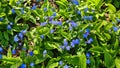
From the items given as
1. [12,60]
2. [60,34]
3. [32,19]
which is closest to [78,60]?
[60,34]

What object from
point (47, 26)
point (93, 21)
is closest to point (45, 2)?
point (47, 26)

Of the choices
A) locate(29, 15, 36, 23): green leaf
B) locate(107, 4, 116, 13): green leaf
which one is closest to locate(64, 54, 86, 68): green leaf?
locate(29, 15, 36, 23): green leaf

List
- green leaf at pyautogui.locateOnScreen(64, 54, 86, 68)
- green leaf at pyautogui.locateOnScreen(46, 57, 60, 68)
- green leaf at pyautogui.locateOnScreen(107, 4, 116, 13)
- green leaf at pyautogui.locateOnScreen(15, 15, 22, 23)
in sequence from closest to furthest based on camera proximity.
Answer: green leaf at pyautogui.locateOnScreen(64, 54, 86, 68) → green leaf at pyautogui.locateOnScreen(46, 57, 60, 68) → green leaf at pyautogui.locateOnScreen(15, 15, 22, 23) → green leaf at pyautogui.locateOnScreen(107, 4, 116, 13)

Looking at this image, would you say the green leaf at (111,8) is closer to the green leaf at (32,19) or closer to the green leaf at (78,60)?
the green leaf at (78,60)

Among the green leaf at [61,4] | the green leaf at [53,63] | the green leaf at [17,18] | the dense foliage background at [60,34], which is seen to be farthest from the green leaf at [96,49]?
the green leaf at [17,18]

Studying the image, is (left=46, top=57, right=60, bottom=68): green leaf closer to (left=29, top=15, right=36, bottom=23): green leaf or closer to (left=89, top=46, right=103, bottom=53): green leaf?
A: (left=89, top=46, right=103, bottom=53): green leaf

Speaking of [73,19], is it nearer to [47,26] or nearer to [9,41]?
[47,26]

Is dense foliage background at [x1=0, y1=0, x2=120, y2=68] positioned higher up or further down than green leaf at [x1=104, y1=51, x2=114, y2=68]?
higher up

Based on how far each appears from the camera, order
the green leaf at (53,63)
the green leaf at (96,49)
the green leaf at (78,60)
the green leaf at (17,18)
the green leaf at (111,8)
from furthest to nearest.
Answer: the green leaf at (111,8)
the green leaf at (17,18)
the green leaf at (96,49)
the green leaf at (53,63)
the green leaf at (78,60)

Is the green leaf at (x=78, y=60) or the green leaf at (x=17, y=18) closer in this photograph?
the green leaf at (x=78, y=60)
